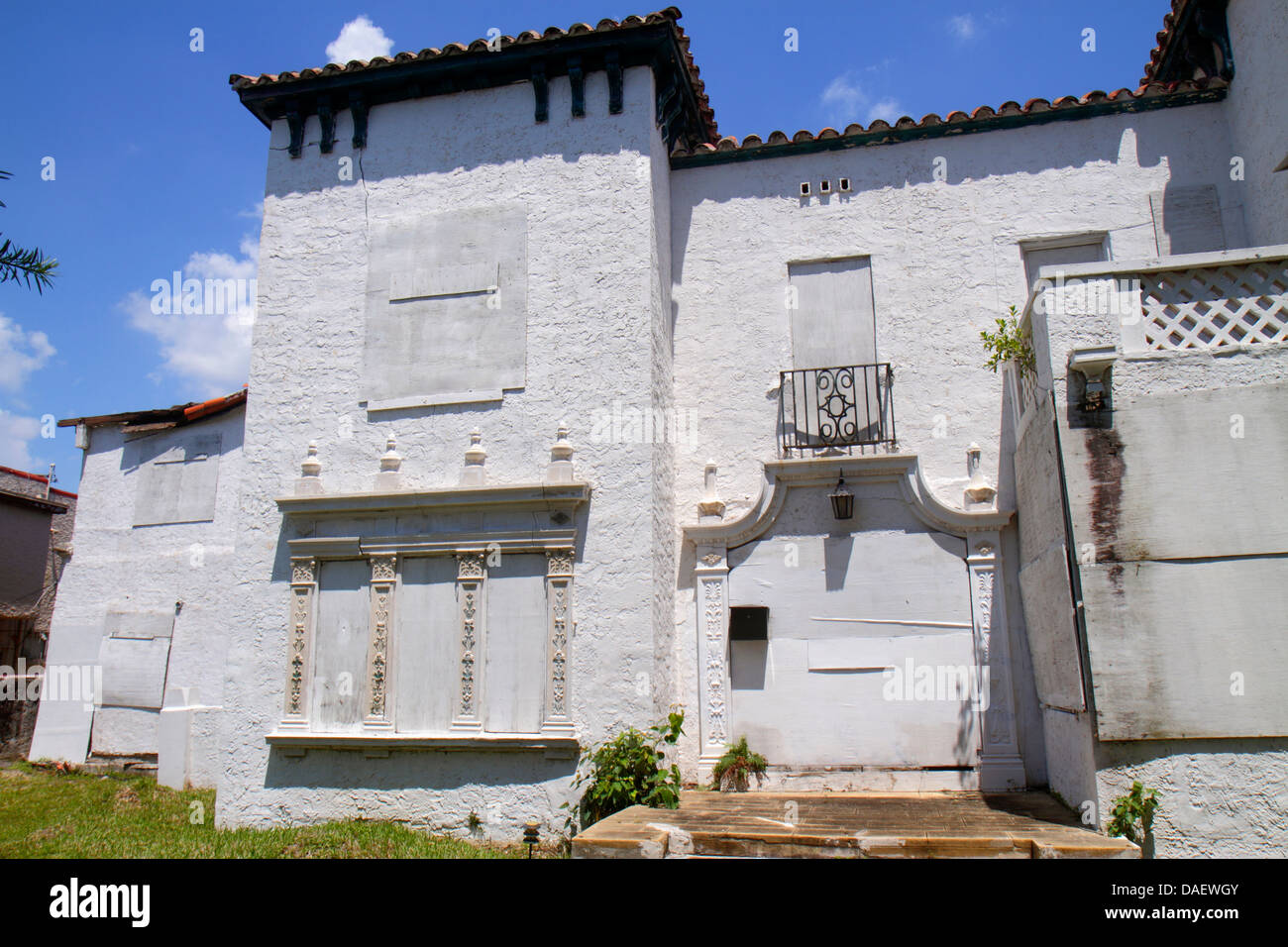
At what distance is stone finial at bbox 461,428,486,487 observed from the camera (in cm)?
906

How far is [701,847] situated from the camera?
669cm

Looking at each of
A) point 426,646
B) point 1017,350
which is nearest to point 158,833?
point 426,646

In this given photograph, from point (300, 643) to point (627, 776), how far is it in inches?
140

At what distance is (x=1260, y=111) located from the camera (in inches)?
345

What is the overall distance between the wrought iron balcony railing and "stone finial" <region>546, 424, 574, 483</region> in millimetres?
2204

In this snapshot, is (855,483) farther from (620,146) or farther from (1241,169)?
(1241,169)

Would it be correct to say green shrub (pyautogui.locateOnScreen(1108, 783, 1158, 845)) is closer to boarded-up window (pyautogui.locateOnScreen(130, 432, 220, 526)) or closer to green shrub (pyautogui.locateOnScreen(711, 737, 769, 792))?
green shrub (pyautogui.locateOnScreen(711, 737, 769, 792))

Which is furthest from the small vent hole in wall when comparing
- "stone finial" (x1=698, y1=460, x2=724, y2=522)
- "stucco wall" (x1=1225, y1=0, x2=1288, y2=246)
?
"stucco wall" (x1=1225, y1=0, x2=1288, y2=246)

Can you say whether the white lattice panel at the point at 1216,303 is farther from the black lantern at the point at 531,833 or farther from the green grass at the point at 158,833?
the green grass at the point at 158,833

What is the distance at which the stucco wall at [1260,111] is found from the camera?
8.34m

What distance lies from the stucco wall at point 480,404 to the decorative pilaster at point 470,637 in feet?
1.32

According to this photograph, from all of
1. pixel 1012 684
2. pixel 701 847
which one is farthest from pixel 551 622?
pixel 1012 684

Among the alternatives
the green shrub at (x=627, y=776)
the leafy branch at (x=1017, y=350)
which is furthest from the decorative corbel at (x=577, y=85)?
the green shrub at (x=627, y=776)
